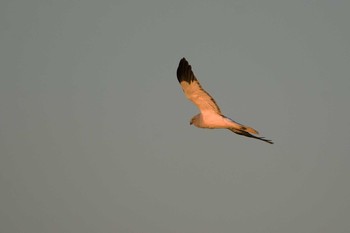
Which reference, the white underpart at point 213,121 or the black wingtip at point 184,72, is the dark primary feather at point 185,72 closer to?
the black wingtip at point 184,72

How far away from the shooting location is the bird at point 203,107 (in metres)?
20.9

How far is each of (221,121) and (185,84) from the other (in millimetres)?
2030

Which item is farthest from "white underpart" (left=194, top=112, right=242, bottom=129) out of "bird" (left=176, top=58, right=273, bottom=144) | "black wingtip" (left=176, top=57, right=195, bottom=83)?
"black wingtip" (left=176, top=57, right=195, bottom=83)

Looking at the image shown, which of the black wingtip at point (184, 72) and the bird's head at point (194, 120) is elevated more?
the black wingtip at point (184, 72)

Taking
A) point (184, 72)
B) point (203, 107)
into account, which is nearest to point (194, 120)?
point (203, 107)

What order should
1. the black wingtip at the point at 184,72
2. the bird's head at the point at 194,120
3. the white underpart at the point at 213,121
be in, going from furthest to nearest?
1. the bird's head at the point at 194,120
2. the white underpart at the point at 213,121
3. the black wingtip at the point at 184,72

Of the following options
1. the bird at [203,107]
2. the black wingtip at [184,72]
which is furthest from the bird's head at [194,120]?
the black wingtip at [184,72]

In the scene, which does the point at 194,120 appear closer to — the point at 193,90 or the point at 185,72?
the point at 193,90

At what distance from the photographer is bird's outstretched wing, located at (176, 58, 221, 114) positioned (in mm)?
20859

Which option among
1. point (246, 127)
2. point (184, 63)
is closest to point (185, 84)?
point (184, 63)

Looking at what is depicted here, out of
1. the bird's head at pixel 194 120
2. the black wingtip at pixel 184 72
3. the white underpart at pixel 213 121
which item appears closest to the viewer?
the black wingtip at pixel 184 72

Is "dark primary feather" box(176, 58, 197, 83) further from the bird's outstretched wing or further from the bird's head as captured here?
the bird's head

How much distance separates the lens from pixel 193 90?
21.7 meters

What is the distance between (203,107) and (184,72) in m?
2.05
